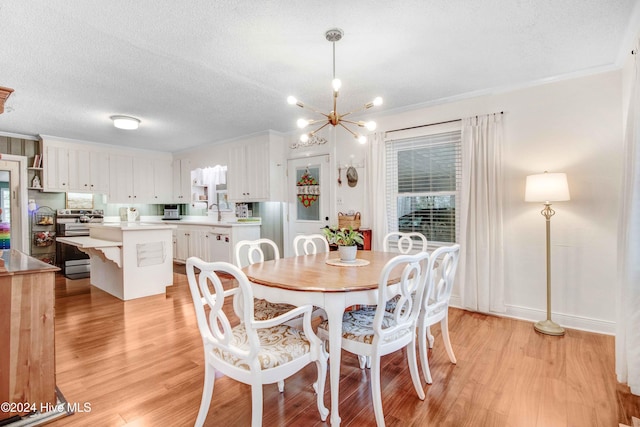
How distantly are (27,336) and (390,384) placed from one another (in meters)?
2.19

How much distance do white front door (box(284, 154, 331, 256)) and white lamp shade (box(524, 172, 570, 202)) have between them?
105 inches

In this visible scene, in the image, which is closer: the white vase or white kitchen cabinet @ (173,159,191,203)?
the white vase

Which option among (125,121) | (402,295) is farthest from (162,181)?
(402,295)

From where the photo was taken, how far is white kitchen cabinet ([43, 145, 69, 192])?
5.48 metres

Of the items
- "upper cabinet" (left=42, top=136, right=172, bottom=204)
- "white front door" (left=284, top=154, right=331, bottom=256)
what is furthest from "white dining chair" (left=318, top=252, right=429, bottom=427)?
"upper cabinet" (left=42, top=136, right=172, bottom=204)

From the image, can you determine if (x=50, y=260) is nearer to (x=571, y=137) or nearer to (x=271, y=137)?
(x=271, y=137)

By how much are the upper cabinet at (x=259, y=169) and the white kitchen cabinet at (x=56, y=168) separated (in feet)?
9.85

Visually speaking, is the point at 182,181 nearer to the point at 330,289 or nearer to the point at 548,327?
the point at 330,289

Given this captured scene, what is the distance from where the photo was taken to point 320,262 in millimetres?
2514

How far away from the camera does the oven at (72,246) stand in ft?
17.6

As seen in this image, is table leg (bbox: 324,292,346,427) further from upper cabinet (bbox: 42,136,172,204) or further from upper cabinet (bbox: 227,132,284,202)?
upper cabinet (bbox: 42,136,172,204)

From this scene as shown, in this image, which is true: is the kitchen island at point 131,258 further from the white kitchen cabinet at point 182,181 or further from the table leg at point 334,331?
the table leg at point 334,331

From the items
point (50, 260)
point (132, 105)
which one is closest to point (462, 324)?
point (132, 105)

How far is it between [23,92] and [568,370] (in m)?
5.75
